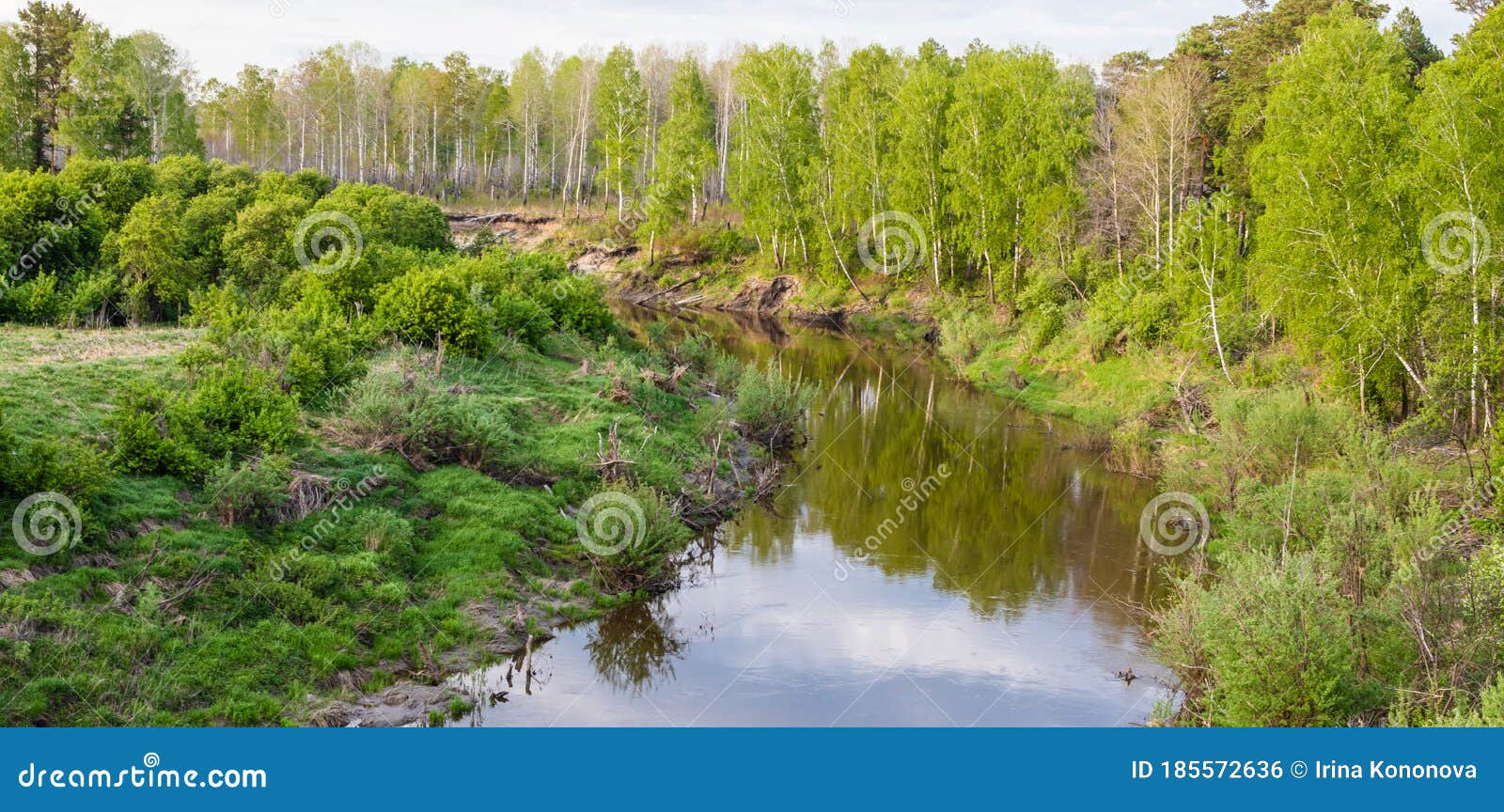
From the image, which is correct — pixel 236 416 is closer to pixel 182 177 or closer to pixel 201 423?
pixel 201 423

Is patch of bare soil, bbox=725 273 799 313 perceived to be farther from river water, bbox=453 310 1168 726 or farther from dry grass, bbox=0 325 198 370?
dry grass, bbox=0 325 198 370

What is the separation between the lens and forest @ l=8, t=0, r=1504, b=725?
1407 centimetres

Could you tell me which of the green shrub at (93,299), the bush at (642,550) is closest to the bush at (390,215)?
the green shrub at (93,299)

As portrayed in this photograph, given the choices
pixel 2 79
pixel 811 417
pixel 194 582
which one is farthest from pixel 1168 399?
pixel 2 79

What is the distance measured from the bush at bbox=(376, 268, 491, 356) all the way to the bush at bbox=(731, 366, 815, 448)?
6421 mm

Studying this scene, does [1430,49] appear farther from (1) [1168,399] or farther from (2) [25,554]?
(2) [25,554]

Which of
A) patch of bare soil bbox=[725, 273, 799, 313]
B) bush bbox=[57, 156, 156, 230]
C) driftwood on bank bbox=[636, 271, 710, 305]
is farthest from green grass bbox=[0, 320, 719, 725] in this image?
driftwood on bank bbox=[636, 271, 710, 305]

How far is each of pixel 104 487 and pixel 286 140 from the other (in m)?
75.2

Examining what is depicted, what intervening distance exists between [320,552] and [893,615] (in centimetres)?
842

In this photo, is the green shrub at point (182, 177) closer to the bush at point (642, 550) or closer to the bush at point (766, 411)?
the bush at point (766, 411)

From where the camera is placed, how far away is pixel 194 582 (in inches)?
544

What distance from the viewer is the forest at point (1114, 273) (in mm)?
14070

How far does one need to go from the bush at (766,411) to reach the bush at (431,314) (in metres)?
6.42

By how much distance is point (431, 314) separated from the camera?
25.4m
